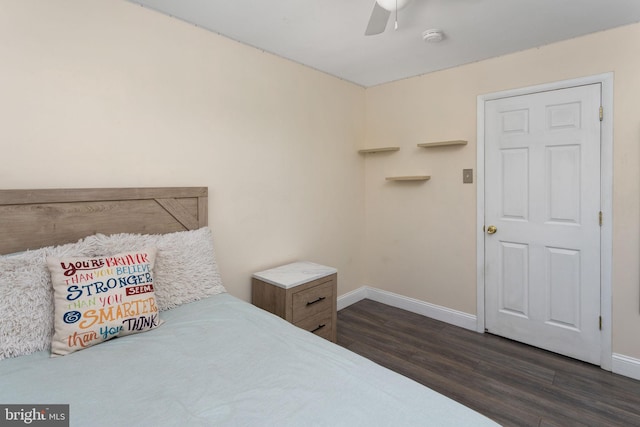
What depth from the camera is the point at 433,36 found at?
89.6 inches

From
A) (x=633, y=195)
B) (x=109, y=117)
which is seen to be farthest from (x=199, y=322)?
(x=633, y=195)

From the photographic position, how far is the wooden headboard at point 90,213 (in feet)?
5.04

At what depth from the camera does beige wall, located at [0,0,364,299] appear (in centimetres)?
162

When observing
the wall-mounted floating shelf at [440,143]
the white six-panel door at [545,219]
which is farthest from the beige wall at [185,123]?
the white six-panel door at [545,219]

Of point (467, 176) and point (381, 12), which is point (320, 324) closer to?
point (467, 176)

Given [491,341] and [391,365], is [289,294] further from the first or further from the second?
[491,341]

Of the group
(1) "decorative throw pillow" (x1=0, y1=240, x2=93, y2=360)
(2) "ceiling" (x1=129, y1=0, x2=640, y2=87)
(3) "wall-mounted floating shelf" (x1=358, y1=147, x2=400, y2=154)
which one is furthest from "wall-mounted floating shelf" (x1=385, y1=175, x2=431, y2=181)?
(1) "decorative throw pillow" (x1=0, y1=240, x2=93, y2=360)

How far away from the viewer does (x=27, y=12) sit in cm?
158

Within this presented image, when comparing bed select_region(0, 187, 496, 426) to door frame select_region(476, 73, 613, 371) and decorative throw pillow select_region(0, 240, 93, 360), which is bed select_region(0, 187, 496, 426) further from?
door frame select_region(476, 73, 613, 371)

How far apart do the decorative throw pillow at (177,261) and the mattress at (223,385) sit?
12.9 inches

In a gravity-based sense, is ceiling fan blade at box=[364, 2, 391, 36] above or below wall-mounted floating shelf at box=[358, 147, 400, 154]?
above

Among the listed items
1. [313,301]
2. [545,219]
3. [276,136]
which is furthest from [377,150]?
[313,301]

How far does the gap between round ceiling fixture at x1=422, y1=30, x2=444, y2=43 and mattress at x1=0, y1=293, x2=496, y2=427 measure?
216cm

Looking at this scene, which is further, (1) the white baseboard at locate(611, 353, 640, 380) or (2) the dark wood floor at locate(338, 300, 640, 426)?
(1) the white baseboard at locate(611, 353, 640, 380)
